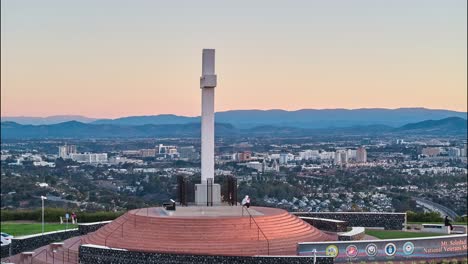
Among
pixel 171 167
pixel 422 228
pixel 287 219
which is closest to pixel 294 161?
pixel 171 167

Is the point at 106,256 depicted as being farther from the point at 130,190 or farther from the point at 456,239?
the point at 130,190

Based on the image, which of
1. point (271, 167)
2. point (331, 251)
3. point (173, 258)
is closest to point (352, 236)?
point (331, 251)

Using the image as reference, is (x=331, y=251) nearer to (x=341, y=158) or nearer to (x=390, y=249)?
(x=390, y=249)

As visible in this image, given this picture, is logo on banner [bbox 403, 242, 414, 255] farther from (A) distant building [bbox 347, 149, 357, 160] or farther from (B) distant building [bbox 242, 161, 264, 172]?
(A) distant building [bbox 347, 149, 357, 160]

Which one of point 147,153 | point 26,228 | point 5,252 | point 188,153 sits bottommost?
point 26,228

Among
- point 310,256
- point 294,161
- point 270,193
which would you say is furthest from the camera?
point 294,161

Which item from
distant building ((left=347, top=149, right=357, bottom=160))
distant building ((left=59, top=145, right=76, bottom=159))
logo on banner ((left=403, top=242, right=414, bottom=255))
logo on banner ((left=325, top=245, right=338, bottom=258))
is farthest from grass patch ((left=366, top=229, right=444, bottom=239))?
distant building ((left=59, top=145, right=76, bottom=159))

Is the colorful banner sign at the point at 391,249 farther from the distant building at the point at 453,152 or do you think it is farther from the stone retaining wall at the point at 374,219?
the distant building at the point at 453,152
